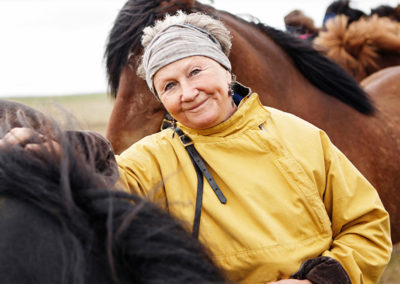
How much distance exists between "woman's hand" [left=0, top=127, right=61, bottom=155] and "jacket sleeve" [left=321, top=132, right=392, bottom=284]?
926 millimetres

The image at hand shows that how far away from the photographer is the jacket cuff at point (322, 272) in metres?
1.31

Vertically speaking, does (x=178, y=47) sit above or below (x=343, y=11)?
above

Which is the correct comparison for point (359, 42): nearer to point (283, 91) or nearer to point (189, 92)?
point (283, 91)

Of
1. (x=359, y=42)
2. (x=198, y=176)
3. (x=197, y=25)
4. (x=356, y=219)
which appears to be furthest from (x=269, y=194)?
(x=359, y=42)

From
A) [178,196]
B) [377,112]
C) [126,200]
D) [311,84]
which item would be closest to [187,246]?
[126,200]

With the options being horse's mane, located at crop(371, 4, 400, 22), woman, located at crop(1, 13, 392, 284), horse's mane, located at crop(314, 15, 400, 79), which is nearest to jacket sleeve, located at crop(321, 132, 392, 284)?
woman, located at crop(1, 13, 392, 284)

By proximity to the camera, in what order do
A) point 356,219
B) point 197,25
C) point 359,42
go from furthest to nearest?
1. point 359,42
2. point 197,25
3. point 356,219

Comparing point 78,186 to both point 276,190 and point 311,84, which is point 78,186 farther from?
point 311,84

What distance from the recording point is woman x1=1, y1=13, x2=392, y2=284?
4.45 feet

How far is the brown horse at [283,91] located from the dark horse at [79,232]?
159 cm

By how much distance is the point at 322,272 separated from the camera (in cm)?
132

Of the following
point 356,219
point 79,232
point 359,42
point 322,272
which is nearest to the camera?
point 79,232

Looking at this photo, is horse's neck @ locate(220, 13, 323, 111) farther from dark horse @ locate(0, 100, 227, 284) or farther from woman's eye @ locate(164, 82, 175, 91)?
dark horse @ locate(0, 100, 227, 284)

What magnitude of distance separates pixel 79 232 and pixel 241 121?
2.75 feet
